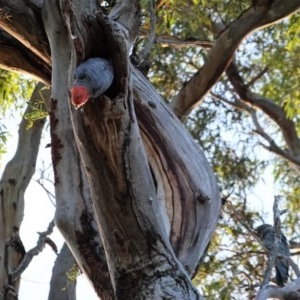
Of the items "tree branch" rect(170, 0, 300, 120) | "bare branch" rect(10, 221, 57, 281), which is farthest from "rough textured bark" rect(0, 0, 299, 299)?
"tree branch" rect(170, 0, 300, 120)

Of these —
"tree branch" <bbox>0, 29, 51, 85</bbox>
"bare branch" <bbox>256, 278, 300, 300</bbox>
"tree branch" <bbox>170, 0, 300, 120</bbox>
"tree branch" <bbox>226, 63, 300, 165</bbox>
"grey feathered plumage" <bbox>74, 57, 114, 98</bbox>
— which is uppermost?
"tree branch" <bbox>226, 63, 300, 165</bbox>

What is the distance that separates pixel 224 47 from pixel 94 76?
2794 mm

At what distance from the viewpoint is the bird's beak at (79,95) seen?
2061 mm

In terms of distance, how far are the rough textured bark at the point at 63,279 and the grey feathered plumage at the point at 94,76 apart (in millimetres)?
2158

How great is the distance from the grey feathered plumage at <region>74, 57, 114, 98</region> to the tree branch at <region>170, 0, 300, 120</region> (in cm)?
245

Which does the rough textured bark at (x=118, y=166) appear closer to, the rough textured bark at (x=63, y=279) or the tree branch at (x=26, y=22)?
the tree branch at (x=26, y=22)

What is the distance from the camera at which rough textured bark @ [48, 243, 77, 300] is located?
14.3 feet

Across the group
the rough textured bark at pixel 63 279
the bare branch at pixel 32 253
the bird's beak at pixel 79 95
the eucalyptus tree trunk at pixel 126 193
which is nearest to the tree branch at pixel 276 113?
the rough textured bark at pixel 63 279

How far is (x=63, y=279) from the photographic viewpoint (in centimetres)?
450

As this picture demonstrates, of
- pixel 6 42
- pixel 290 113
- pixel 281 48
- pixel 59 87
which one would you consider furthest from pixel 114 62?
pixel 281 48

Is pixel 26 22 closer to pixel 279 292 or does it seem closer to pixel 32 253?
pixel 279 292

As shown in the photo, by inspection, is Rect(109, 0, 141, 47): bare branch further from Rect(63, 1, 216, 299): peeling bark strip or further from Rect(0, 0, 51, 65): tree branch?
Rect(63, 1, 216, 299): peeling bark strip

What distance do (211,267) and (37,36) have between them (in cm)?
307

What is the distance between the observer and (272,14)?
4566 millimetres
